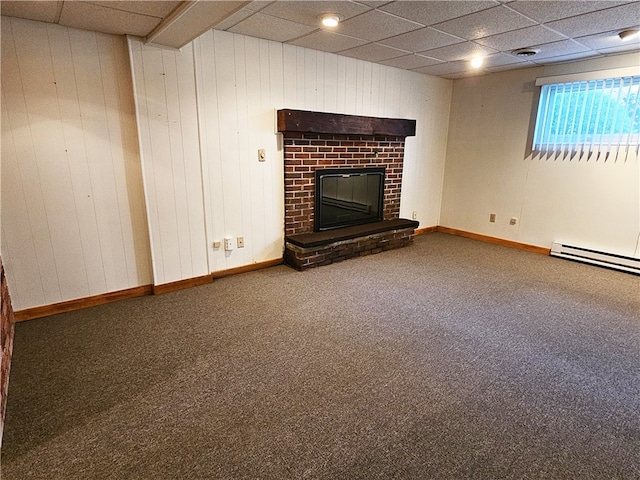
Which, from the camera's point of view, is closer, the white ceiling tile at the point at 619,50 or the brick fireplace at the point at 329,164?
the white ceiling tile at the point at 619,50

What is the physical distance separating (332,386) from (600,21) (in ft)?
10.8

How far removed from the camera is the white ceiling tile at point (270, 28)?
2801 mm

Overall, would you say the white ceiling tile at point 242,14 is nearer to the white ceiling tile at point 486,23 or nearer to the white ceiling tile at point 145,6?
the white ceiling tile at point 145,6

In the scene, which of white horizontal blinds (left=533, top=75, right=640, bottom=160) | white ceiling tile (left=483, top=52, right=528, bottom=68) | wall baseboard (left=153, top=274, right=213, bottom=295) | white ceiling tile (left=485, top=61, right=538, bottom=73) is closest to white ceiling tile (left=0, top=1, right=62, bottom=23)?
wall baseboard (left=153, top=274, right=213, bottom=295)

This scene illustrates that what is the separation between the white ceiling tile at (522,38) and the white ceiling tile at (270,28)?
163 centimetres

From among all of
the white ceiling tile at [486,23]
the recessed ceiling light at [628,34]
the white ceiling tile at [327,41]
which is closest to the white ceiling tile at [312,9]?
the white ceiling tile at [327,41]

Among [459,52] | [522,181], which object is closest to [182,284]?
[459,52]

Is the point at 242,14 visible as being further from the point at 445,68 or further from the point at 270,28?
the point at 445,68

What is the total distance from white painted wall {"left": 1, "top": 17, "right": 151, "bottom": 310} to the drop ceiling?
0.23 metres

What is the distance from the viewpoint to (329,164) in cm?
405

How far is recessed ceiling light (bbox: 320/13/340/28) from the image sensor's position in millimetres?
2651

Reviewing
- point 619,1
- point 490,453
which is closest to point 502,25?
point 619,1

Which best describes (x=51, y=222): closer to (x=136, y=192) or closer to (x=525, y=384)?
(x=136, y=192)

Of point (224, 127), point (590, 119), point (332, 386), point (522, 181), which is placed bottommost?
point (332, 386)
